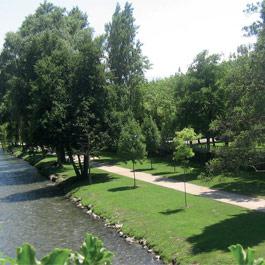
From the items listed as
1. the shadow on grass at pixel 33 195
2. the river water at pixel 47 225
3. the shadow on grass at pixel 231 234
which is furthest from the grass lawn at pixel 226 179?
the shadow on grass at pixel 33 195

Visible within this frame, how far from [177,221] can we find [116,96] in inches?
863

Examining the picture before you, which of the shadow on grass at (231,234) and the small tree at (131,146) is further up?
the small tree at (131,146)

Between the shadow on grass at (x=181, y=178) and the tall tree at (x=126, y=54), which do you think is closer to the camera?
Result: the shadow on grass at (x=181, y=178)

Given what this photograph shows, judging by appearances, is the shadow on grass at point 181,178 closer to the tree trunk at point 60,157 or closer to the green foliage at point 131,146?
the green foliage at point 131,146

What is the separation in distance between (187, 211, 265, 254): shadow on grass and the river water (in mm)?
2102

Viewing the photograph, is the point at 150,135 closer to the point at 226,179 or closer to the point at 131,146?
the point at 131,146

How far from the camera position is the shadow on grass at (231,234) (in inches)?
748

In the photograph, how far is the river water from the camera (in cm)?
2170

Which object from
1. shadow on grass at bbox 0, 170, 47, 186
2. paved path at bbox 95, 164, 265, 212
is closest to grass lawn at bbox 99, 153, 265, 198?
paved path at bbox 95, 164, 265, 212

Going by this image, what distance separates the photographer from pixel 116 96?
44.0 metres

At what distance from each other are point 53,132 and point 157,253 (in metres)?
22.5

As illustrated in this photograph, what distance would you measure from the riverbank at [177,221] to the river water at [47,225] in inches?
38.8

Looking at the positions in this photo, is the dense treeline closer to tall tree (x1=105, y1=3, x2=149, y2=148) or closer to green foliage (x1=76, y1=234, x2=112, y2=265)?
tall tree (x1=105, y1=3, x2=149, y2=148)

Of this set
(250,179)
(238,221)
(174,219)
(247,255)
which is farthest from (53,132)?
(247,255)
